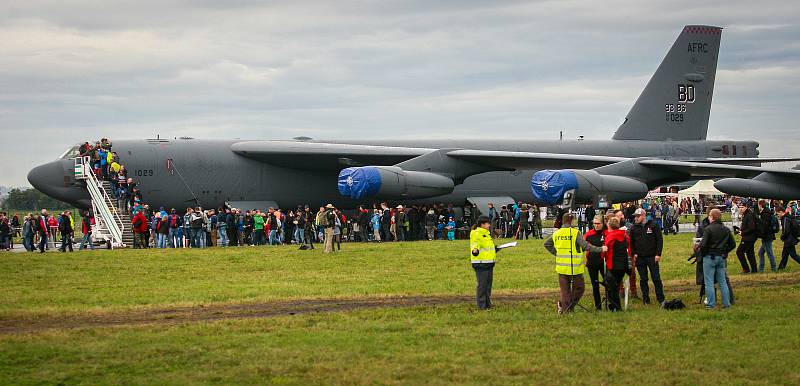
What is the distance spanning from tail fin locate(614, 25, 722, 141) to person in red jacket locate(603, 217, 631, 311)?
2920cm

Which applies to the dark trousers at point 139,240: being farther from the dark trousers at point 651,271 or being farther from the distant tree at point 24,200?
the distant tree at point 24,200

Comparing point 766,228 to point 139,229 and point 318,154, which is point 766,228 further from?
A: point 139,229

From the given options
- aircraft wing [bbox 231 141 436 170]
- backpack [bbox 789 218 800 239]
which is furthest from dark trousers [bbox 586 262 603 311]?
aircraft wing [bbox 231 141 436 170]

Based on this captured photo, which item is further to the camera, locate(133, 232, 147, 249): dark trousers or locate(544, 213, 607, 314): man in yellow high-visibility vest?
locate(133, 232, 147, 249): dark trousers

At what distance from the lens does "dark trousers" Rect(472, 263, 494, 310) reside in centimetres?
1473

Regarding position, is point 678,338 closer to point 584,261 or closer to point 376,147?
point 584,261

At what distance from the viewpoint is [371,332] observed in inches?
506

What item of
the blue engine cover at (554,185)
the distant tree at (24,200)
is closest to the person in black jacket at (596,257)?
the blue engine cover at (554,185)

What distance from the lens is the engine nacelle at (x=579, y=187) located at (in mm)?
31531

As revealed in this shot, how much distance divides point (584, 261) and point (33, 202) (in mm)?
99645

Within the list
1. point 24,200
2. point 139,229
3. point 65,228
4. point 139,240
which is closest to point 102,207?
point 139,240

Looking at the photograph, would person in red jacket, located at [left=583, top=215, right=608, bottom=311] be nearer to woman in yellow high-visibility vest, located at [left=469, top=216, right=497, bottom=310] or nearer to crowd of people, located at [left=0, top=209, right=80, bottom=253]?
woman in yellow high-visibility vest, located at [left=469, top=216, right=497, bottom=310]

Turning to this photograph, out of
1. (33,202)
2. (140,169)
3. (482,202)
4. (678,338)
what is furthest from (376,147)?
(33,202)

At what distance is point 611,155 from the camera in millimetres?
41000
